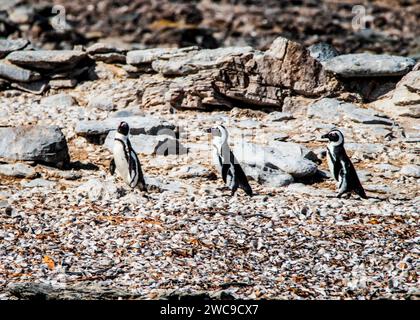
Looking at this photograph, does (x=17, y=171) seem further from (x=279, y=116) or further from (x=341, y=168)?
(x=279, y=116)

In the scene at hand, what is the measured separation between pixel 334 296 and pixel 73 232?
262 cm

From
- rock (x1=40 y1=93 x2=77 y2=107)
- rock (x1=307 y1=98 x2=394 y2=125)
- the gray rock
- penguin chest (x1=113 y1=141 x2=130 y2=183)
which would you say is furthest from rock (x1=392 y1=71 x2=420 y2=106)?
rock (x1=40 y1=93 x2=77 y2=107)

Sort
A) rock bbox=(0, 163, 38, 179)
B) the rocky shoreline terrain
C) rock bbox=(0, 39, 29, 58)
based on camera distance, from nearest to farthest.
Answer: the rocky shoreline terrain, rock bbox=(0, 163, 38, 179), rock bbox=(0, 39, 29, 58)

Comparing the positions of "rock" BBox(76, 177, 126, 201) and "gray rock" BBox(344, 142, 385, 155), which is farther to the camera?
"gray rock" BBox(344, 142, 385, 155)

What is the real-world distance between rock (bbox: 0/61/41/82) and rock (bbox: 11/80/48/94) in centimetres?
9

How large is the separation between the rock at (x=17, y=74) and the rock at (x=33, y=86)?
0.29 feet

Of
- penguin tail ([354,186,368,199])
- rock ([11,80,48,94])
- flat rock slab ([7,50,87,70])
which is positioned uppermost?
flat rock slab ([7,50,87,70])

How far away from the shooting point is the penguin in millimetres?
9547

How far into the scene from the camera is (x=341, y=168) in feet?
32.0

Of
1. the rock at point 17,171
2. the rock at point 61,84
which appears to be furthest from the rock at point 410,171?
the rock at point 61,84

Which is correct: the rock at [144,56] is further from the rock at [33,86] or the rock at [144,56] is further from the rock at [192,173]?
the rock at [192,173]

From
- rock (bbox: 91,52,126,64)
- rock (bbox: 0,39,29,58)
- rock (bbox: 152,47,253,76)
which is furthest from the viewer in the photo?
rock (bbox: 0,39,29,58)

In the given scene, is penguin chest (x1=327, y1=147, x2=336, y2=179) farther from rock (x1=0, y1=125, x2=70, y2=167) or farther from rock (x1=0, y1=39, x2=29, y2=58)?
rock (x1=0, y1=39, x2=29, y2=58)

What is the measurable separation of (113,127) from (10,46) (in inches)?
A: 147
